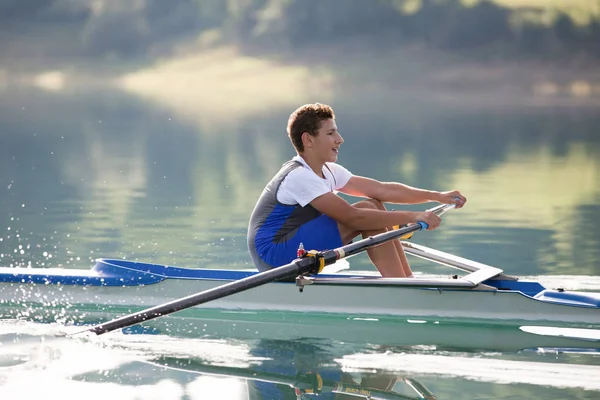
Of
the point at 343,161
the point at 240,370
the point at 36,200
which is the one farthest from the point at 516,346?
the point at 343,161

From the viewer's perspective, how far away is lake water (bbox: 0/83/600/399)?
19.3ft

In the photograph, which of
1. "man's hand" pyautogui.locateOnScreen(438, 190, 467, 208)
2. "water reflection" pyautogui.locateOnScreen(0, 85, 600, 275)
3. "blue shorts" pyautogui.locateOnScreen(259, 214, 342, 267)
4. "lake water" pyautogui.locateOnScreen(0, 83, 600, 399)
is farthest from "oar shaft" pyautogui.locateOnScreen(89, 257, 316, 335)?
"water reflection" pyautogui.locateOnScreen(0, 85, 600, 275)

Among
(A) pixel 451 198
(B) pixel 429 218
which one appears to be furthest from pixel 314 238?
(A) pixel 451 198

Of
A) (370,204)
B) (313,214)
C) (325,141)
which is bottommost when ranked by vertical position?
(313,214)

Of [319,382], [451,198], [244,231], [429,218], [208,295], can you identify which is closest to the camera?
[319,382]

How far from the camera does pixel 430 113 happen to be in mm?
39906

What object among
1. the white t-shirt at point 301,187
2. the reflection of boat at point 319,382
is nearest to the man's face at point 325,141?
the white t-shirt at point 301,187

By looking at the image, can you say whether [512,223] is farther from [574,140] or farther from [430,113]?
[430,113]

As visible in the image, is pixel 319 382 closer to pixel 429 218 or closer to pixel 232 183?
pixel 429 218

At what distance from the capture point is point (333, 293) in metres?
7.07

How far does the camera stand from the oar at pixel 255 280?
6.30 meters

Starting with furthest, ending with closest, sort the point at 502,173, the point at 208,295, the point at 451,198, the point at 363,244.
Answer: the point at 502,173, the point at 451,198, the point at 363,244, the point at 208,295

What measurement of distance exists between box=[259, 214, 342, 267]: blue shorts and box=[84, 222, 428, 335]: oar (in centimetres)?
33

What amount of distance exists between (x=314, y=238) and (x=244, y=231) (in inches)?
169
